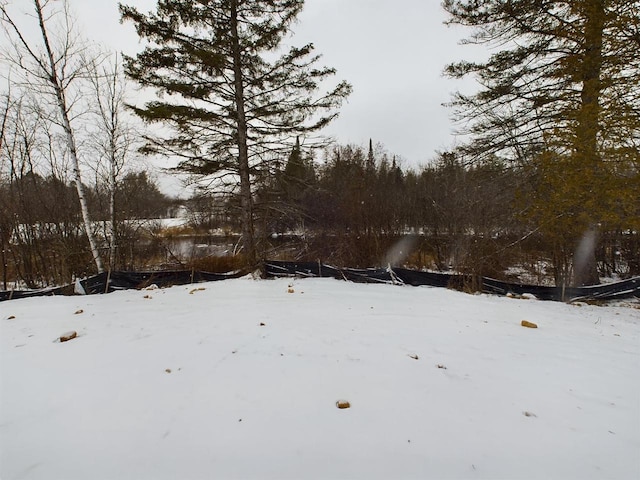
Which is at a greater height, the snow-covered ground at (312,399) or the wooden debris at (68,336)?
the wooden debris at (68,336)

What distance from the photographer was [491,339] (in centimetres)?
347

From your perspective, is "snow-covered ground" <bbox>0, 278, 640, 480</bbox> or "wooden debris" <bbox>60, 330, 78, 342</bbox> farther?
"wooden debris" <bbox>60, 330, 78, 342</bbox>

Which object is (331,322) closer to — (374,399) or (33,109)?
(374,399)

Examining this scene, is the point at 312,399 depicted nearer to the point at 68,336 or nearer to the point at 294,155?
the point at 68,336

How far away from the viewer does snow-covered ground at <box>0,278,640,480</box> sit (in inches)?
61.2

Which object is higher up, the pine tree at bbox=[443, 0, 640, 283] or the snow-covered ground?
the pine tree at bbox=[443, 0, 640, 283]

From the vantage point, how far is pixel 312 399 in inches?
83.2

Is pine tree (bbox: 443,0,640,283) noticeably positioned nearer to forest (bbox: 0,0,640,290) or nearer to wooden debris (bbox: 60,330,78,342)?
forest (bbox: 0,0,640,290)

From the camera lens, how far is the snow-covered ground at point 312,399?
5.10 ft

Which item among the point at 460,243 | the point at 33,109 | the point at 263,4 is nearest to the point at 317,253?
the point at 460,243

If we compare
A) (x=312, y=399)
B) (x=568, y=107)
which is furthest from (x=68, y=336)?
(x=568, y=107)

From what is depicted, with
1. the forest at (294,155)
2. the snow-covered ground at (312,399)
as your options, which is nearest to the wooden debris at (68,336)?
the snow-covered ground at (312,399)

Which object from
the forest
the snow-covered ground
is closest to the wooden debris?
the snow-covered ground

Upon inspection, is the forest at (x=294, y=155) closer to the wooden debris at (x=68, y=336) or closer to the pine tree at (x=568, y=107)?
the pine tree at (x=568, y=107)
